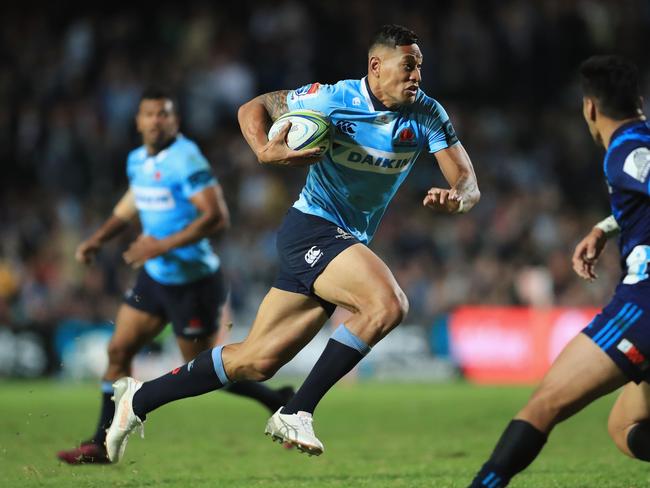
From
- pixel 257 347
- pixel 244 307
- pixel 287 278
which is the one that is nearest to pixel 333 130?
pixel 287 278

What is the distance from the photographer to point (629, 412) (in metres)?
5.77

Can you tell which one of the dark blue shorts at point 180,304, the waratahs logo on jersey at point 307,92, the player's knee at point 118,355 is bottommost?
→ the player's knee at point 118,355

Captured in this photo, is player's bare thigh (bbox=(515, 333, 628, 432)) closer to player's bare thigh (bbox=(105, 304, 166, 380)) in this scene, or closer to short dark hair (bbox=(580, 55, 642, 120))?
short dark hair (bbox=(580, 55, 642, 120))

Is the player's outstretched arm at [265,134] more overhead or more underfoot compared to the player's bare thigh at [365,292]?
more overhead

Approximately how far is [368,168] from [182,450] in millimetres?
3253

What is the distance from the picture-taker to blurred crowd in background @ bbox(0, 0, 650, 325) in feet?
55.2

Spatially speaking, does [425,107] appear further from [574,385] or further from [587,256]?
[574,385]

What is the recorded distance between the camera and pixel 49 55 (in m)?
19.3

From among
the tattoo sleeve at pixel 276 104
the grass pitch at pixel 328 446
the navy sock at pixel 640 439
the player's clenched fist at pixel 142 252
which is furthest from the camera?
the player's clenched fist at pixel 142 252

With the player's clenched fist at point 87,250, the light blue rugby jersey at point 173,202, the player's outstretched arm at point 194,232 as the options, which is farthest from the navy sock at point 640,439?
the player's clenched fist at point 87,250

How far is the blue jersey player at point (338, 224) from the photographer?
6027 mm

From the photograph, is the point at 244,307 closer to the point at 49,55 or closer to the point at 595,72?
the point at 49,55

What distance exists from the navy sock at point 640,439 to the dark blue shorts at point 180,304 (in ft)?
12.1

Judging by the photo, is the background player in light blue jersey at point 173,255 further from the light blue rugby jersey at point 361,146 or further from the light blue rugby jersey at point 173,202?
the light blue rugby jersey at point 361,146
